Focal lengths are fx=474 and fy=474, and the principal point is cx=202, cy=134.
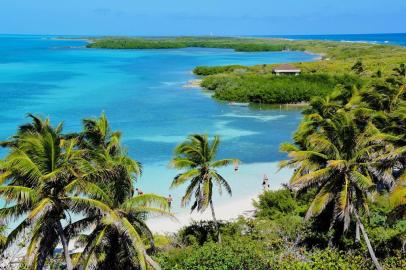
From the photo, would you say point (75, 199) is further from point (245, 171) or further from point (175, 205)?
point (245, 171)

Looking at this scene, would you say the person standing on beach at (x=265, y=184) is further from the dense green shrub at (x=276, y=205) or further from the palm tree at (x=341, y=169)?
the palm tree at (x=341, y=169)

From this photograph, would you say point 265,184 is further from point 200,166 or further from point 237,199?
point 200,166

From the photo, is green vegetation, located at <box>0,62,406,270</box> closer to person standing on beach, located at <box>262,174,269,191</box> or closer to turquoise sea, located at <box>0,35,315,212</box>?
person standing on beach, located at <box>262,174,269,191</box>

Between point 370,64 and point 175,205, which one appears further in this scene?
point 370,64

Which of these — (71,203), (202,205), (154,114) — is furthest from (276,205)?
(154,114)

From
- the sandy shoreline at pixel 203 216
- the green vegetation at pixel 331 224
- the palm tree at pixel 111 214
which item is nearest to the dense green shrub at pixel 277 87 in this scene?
the sandy shoreline at pixel 203 216

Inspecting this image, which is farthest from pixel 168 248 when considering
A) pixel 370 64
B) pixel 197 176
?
pixel 370 64
